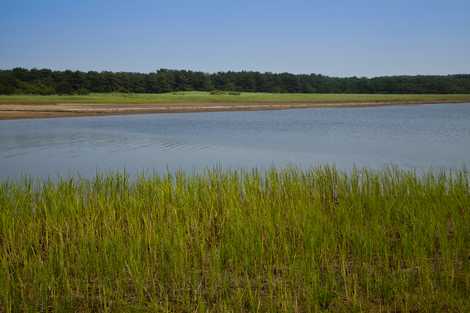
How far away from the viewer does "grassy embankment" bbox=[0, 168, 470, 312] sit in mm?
4367

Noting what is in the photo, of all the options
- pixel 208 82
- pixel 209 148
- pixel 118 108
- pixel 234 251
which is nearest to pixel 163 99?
pixel 118 108

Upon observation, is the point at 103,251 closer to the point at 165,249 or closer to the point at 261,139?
the point at 165,249

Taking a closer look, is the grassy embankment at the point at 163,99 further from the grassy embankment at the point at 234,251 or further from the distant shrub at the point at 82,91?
the grassy embankment at the point at 234,251

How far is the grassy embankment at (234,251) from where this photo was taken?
437cm

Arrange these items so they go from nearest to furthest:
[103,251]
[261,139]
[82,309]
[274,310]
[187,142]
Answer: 1. [274,310]
2. [82,309]
3. [103,251]
4. [187,142]
5. [261,139]

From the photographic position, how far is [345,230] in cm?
577

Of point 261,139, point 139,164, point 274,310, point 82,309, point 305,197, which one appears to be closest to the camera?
point 274,310

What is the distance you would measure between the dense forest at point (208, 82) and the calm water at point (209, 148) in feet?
116

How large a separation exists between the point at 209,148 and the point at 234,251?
40.4 ft

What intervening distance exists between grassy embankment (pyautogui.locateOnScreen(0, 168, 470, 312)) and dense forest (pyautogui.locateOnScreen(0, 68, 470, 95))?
5123cm

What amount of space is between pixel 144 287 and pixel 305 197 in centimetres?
315

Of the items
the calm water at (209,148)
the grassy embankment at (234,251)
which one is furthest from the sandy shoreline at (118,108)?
the grassy embankment at (234,251)

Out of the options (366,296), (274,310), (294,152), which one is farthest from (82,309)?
(294,152)

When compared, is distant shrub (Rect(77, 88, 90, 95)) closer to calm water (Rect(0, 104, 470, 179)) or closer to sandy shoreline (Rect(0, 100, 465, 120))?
sandy shoreline (Rect(0, 100, 465, 120))
